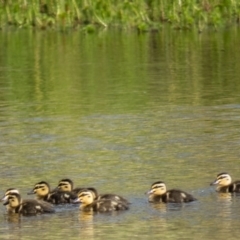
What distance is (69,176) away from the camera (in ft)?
50.2

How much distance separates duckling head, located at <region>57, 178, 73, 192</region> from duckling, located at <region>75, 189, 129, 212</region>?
1.71 feet

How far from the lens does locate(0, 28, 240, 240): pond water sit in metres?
13.1

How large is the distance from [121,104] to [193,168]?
19.4ft

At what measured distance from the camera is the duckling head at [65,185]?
1417 cm

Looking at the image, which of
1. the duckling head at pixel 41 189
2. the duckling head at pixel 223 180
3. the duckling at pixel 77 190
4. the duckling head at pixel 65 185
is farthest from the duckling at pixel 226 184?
the duckling head at pixel 41 189

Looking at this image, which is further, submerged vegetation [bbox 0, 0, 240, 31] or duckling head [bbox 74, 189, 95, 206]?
submerged vegetation [bbox 0, 0, 240, 31]

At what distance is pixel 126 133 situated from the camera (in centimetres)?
1823

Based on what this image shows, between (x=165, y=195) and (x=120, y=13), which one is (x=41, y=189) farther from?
(x=120, y=13)

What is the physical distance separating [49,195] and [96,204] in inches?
27.3

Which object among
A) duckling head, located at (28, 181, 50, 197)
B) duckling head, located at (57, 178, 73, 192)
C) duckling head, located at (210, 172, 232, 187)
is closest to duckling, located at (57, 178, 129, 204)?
duckling head, located at (57, 178, 73, 192)

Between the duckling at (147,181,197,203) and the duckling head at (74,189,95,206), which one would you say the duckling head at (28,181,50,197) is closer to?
the duckling head at (74,189,95,206)

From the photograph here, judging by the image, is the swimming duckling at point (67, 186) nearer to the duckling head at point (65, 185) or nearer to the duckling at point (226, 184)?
the duckling head at point (65, 185)

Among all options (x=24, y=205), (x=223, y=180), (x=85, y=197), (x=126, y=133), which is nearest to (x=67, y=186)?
(x=85, y=197)

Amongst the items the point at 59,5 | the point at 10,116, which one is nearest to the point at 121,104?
the point at 10,116
